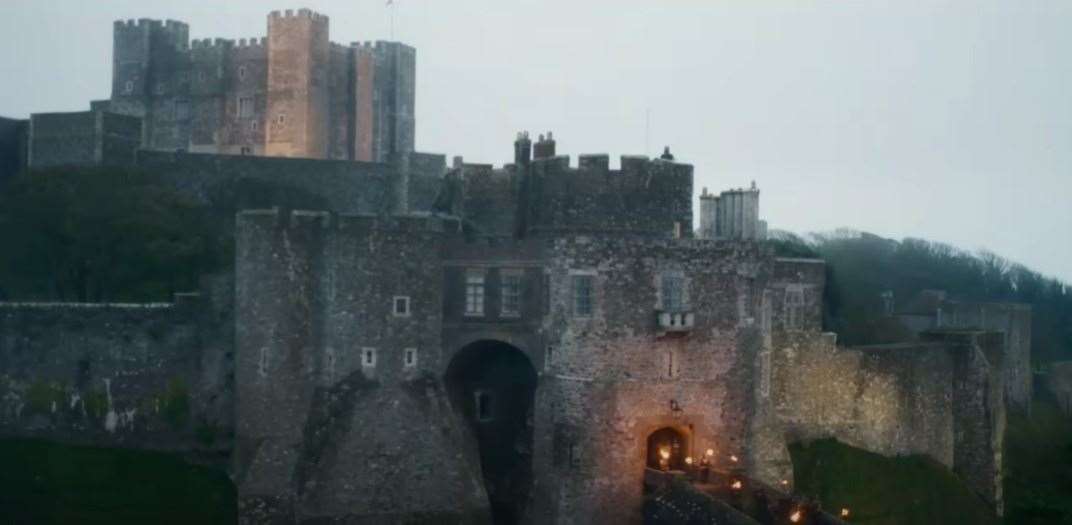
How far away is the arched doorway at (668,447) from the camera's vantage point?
43.2 m

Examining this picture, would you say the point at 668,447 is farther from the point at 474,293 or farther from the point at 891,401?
the point at 891,401

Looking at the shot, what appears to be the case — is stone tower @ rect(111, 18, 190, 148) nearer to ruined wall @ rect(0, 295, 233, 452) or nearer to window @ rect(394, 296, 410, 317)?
ruined wall @ rect(0, 295, 233, 452)

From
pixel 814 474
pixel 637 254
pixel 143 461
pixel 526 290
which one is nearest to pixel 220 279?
pixel 143 461

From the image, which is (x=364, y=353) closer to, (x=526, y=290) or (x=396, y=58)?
(x=526, y=290)

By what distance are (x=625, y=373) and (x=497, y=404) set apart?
6.20m

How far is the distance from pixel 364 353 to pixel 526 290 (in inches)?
195

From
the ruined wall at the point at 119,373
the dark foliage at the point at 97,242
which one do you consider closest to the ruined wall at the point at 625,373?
the ruined wall at the point at 119,373

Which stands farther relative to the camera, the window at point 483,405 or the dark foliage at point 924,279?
the dark foliage at point 924,279

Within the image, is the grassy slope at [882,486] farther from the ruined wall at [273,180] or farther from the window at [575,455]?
the ruined wall at [273,180]

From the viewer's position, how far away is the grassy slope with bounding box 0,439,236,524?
43062 mm

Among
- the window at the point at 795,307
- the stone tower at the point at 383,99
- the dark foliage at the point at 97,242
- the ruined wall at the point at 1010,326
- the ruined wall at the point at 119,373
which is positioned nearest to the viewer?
the ruined wall at the point at 119,373

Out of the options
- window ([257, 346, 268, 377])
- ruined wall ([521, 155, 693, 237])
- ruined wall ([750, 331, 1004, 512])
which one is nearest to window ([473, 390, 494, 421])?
ruined wall ([521, 155, 693, 237])

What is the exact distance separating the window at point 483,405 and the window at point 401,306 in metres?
4.82

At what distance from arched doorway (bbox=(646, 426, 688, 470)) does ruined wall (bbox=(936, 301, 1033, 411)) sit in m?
33.5
